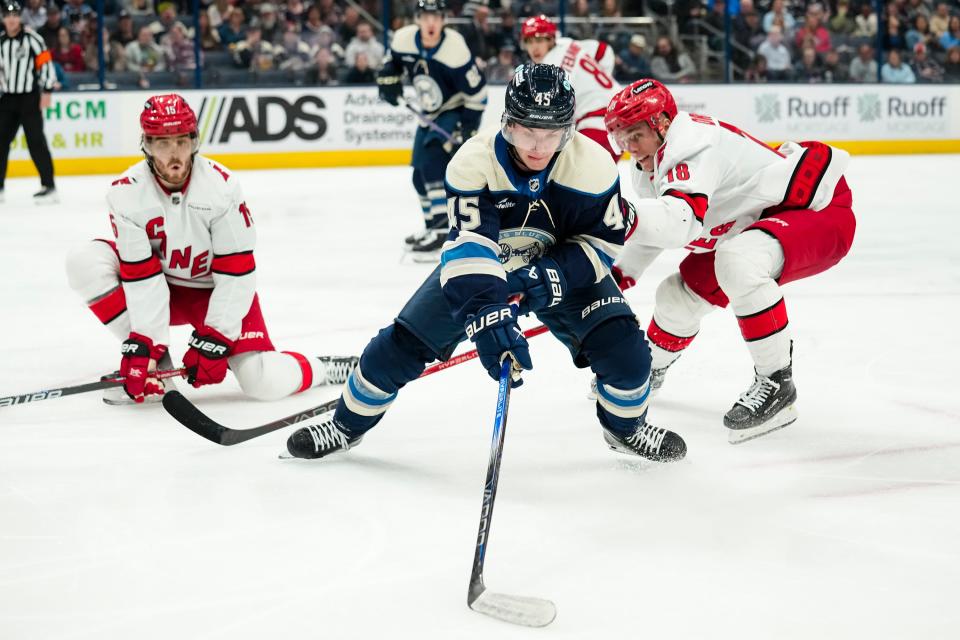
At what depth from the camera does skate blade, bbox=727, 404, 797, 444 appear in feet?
8.59

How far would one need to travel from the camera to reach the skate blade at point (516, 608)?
5.45 ft

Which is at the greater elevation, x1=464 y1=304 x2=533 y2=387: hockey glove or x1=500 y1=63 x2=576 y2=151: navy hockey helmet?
x1=500 y1=63 x2=576 y2=151: navy hockey helmet

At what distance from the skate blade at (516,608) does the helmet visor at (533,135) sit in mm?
826

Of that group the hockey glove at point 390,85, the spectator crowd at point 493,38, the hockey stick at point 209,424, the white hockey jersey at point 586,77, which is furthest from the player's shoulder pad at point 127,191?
the spectator crowd at point 493,38

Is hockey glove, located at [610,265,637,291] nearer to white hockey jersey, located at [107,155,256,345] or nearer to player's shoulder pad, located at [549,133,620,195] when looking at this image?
player's shoulder pad, located at [549,133,620,195]

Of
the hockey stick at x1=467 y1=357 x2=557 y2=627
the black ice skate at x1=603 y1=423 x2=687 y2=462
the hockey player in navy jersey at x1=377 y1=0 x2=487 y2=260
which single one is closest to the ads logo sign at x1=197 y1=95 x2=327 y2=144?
the hockey player in navy jersey at x1=377 y1=0 x2=487 y2=260

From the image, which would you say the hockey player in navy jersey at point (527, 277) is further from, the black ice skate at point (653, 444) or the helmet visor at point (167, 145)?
the helmet visor at point (167, 145)

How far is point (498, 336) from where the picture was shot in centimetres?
201

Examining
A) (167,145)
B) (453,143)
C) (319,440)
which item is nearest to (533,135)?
(319,440)

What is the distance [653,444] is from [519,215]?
595 millimetres

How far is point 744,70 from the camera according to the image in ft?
34.1

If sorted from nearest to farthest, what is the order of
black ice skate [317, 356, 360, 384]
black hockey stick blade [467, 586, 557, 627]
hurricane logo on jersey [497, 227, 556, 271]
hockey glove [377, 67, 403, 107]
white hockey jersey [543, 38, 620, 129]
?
black hockey stick blade [467, 586, 557, 627]
hurricane logo on jersey [497, 227, 556, 271]
black ice skate [317, 356, 360, 384]
white hockey jersey [543, 38, 620, 129]
hockey glove [377, 67, 403, 107]

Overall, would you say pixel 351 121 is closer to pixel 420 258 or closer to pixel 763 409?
pixel 420 258

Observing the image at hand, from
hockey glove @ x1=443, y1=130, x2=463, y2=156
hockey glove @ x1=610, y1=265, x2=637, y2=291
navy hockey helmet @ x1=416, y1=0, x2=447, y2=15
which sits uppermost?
navy hockey helmet @ x1=416, y1=0, x2=447, y2=15
